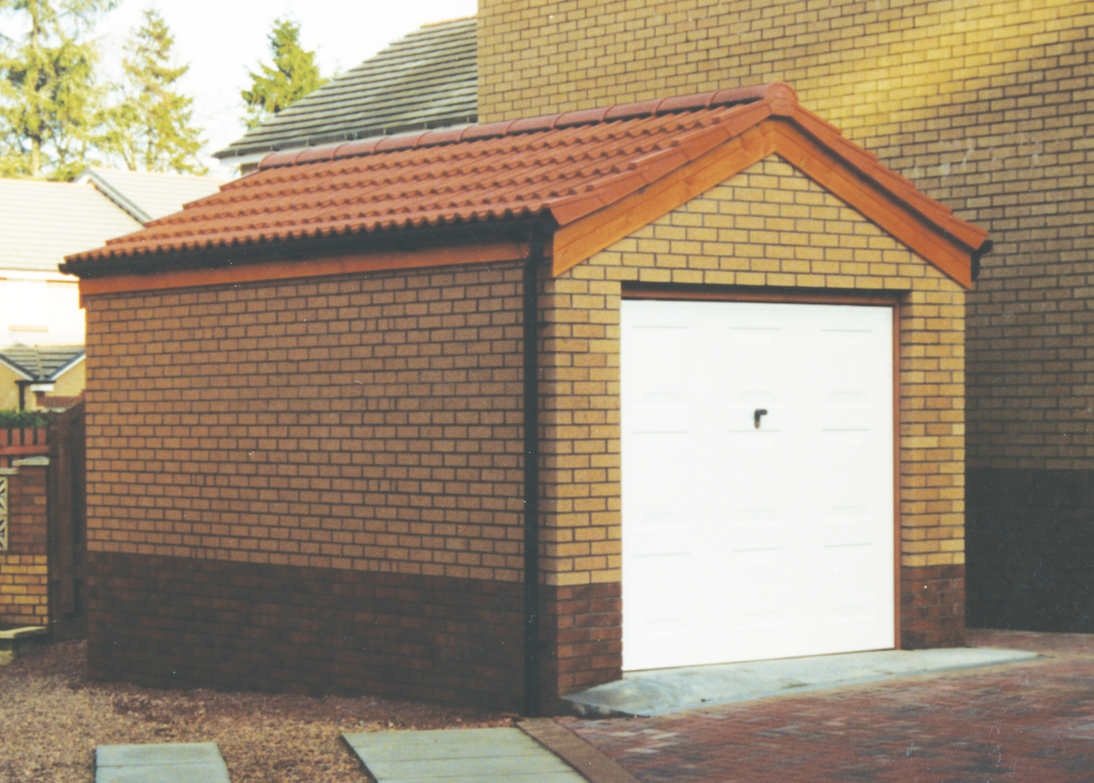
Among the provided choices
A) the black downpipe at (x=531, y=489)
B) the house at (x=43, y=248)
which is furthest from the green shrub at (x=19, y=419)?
the black downpipe at (x=531, y=489)

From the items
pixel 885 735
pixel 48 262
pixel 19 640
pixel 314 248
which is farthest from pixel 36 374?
pixel 885 735

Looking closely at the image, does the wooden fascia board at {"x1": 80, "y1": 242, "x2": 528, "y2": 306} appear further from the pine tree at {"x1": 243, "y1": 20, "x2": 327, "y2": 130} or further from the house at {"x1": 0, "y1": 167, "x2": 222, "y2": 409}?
the pine tree at {"x1": 243, "y1": 20, "x2": 327, "y2": 130}

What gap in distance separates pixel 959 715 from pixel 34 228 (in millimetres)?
31379

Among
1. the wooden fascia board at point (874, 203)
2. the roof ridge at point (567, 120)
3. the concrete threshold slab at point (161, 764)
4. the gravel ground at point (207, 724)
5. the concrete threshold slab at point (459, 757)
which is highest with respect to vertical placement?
the roof ridge at point (567, 120)

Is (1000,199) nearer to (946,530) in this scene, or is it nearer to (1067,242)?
(1067,242)

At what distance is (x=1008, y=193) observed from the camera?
10547mm

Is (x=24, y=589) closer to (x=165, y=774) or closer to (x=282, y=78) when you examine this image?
(x=165, y=774)

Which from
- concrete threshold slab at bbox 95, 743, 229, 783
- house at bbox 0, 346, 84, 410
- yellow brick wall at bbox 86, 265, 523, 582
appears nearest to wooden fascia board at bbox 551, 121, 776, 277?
yellow brick wall at bbox 86, 265, 523, 582

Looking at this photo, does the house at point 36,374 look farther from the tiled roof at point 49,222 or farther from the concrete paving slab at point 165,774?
the concrete paving slab at point 165,774

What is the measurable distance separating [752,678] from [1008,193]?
4.97 metres

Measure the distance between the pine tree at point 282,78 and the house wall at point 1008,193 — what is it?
45.8 metres

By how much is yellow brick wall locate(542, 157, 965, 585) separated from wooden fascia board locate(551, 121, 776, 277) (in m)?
0.07

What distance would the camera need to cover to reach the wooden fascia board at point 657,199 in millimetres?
7418

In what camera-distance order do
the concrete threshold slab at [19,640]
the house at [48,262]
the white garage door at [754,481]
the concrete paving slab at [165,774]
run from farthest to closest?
the house at [48,262] → the concrete threshold slab at [19,640] → the white garage door at [754,481] → the concrete paving slab at [165,774]
